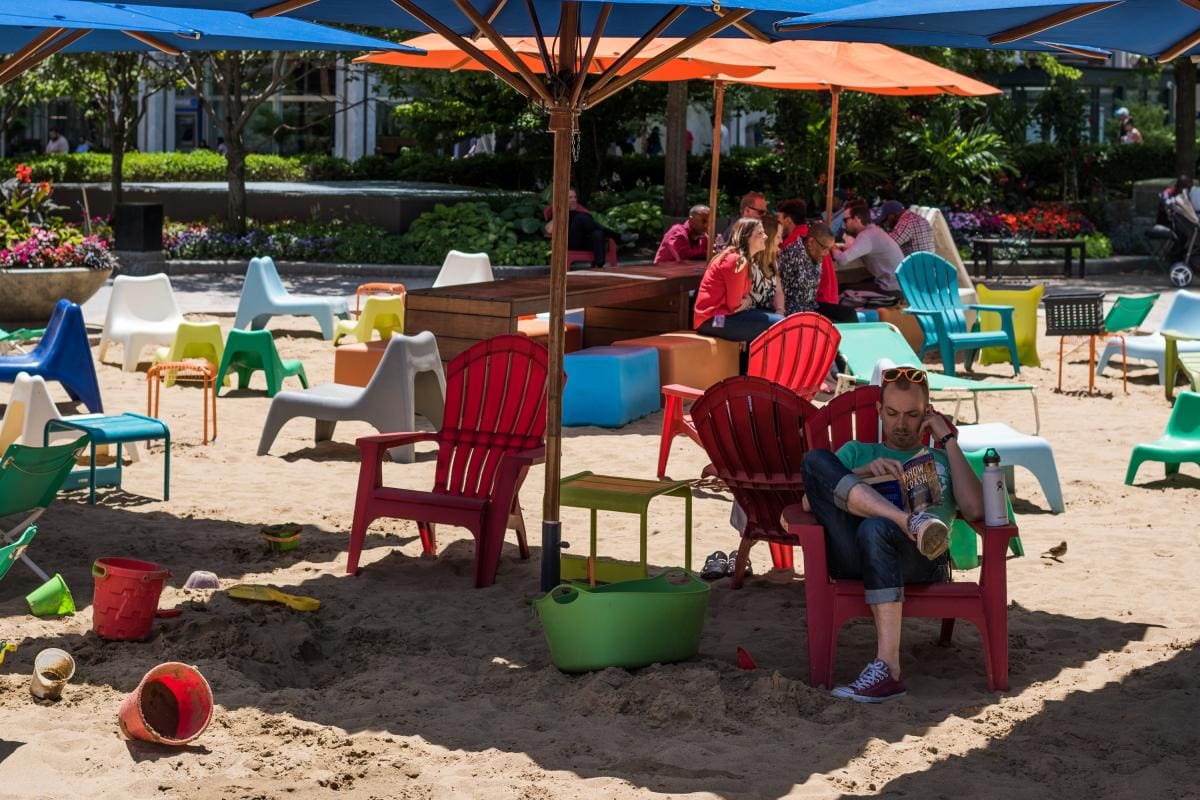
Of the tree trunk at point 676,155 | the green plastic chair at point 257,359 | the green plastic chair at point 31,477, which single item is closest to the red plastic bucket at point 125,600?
the green plastic chair at point 31,477

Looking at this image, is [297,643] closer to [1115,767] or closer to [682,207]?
[1115,767]

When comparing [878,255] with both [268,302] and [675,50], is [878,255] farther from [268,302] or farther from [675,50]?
[675,50]

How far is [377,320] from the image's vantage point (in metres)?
13.2

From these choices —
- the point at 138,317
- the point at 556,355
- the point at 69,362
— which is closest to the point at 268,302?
the point at 138,317

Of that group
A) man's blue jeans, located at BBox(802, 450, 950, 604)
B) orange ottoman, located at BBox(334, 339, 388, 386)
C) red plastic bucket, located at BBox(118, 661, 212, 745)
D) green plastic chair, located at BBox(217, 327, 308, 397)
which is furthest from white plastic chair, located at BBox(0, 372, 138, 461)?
man's blue jeans, located at BBox(802, 450, 950, 604)

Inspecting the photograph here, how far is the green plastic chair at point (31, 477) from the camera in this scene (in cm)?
627

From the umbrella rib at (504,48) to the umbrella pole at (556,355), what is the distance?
3.4 inches

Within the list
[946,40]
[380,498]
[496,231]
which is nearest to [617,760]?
[380,498]

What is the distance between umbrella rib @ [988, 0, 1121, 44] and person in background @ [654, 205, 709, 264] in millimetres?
6869

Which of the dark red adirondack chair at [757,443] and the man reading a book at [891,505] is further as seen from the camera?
the dark red adirondack chair at [757,443]

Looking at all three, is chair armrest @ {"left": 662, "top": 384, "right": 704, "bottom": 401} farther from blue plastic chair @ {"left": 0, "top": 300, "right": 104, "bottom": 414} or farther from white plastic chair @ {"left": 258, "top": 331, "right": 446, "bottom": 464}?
blue plastic chair @ {"left": 0, "top": 300, "right": 104, "bottom": 414}

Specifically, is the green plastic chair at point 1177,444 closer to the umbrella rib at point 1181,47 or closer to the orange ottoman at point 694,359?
the umbrella rib at point 1181,47

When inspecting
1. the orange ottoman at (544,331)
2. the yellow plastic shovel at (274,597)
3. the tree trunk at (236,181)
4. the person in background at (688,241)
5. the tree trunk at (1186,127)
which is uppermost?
the tree trunk at (1186,127)

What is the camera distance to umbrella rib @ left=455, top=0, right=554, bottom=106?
6.00 metres
